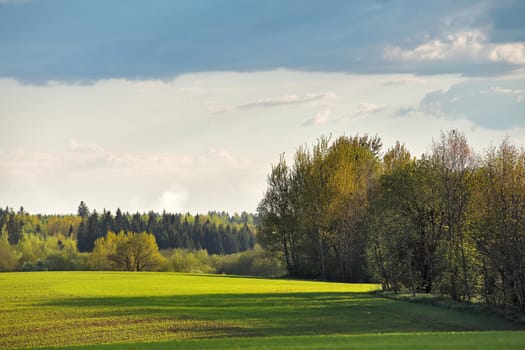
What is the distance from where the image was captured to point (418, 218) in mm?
52375

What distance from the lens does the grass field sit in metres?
23.6

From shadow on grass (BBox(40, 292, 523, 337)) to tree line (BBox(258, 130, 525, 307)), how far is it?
4.08m

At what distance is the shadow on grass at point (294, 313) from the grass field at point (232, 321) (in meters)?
0.06

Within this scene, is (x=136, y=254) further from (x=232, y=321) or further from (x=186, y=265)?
(x=232, y=321)

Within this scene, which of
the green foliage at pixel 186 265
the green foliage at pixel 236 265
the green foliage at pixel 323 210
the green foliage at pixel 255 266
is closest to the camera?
the green foliage at pixel 323 210

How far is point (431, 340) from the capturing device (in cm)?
2345

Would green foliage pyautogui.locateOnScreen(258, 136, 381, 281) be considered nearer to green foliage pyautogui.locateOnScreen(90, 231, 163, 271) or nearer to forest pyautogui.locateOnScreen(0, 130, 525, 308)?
forest pyautogui.locateOnScreen(0, 130, 525, 308)

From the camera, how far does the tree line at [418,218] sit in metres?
39.8

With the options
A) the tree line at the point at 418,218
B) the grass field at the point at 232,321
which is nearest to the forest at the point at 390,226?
the tree line at the point at 418,218

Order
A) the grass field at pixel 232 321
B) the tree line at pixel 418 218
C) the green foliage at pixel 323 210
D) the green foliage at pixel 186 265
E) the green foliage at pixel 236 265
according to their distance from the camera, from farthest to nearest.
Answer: the green foliage at pixel 186 265 → the green foliage at pixel 236 265 → the green foliage at pixel 323 210 → the tree line at pixel 418 218 → the grass field at pixel 232 321

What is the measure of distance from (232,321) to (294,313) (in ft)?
16.9

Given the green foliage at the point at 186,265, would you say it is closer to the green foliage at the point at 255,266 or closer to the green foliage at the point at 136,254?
the green foliage at the point at 255,266

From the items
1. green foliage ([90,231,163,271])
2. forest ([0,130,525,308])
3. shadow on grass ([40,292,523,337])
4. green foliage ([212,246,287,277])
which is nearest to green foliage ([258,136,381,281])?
forest ([0,130,525,308])

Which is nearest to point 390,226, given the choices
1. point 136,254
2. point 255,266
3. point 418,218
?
point 418,218
